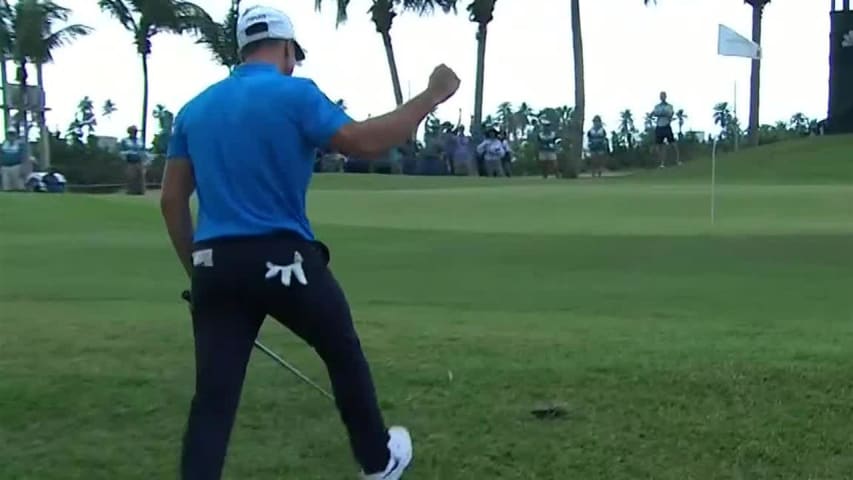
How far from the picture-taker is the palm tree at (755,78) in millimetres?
42656

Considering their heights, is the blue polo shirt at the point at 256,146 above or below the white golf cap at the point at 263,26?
below

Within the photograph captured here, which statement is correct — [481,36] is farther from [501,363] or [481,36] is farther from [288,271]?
[288,271]

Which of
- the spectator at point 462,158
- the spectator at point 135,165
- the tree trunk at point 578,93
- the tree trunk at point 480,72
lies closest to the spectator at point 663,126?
the tree trunk at point 578,93

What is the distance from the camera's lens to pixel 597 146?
44.3m

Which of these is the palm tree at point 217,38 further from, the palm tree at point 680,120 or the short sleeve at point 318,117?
the short sleeve at point 318,117

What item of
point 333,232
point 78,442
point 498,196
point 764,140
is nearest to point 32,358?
point 78,442

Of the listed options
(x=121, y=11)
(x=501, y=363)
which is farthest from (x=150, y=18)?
(x=501, y=363)

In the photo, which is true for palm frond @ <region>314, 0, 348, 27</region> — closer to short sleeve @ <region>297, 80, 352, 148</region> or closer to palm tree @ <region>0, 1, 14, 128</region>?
palm tree @ <region>0, 1, 14, 128</region>

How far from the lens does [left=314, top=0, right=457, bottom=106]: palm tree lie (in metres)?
50.8

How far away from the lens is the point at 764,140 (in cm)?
4834

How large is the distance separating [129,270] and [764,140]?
38.5 m

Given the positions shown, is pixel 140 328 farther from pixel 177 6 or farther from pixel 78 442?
pixel 177 6

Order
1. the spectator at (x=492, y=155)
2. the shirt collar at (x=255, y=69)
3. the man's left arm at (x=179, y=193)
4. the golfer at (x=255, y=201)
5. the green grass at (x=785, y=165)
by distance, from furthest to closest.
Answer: the spectator at (x=492, y=155)
the green grass at (x=785, y=165)
the man's left arm at (x=179, y=193)
the shirt collar at (x=255, y=69)
the golfer at (x=255, y=201)

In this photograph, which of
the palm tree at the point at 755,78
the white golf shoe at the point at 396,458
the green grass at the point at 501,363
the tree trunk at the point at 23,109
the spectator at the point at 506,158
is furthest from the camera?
the palm tree at the point at 755,78
